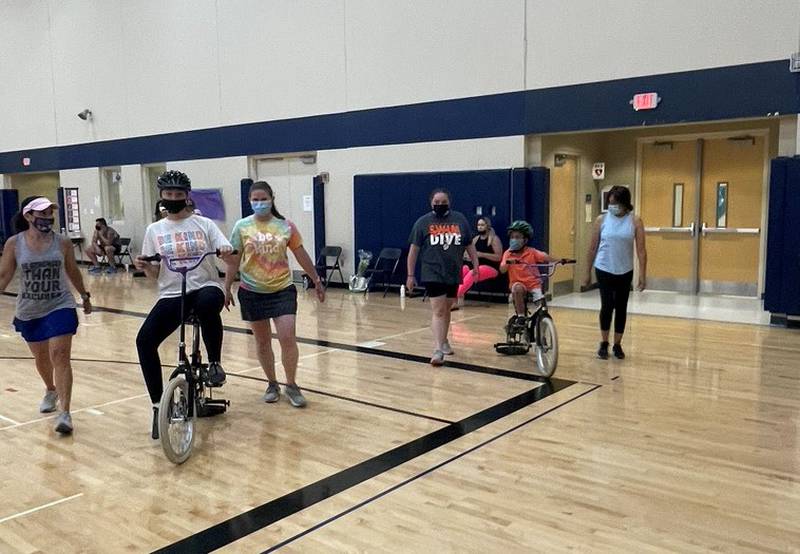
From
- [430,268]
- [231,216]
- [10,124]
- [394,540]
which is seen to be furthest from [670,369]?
[10,124]

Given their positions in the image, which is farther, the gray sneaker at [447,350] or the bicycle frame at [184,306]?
the gray sneaker at [447,350]

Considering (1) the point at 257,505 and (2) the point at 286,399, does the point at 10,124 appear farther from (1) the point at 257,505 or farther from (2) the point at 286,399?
(1) the point at 257,505

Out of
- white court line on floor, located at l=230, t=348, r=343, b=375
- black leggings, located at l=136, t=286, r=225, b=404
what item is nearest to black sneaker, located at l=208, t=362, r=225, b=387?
black leggings, located at l=136, t=286, r=225, b=404

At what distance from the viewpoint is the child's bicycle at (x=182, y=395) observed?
3895 millimetres

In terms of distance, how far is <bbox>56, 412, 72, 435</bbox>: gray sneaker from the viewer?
4.57 metres

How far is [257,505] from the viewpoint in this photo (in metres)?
3.49

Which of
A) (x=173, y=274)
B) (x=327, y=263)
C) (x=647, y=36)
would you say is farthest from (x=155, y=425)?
(x=327, y=263)

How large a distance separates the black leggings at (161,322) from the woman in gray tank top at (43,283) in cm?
60

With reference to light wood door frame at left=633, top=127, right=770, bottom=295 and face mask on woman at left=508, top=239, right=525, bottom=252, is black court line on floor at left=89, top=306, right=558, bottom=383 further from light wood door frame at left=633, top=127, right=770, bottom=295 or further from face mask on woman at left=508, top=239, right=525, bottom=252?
light wood door frame at left=633, top=127, right=770, bottom=295

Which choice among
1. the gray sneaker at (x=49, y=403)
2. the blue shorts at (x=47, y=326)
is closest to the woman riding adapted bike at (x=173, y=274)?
the blue shorts at (x=47, y=326)

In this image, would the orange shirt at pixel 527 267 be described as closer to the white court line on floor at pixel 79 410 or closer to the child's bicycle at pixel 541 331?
the child's bicycle at pixel 541 331

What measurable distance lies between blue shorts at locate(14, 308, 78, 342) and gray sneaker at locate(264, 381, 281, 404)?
1.43 m

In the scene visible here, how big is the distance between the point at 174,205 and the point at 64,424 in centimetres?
159

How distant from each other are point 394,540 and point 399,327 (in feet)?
17.6
